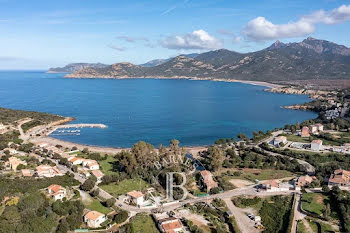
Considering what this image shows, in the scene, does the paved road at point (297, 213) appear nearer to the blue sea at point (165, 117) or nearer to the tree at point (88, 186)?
the tree at point (88, 186)

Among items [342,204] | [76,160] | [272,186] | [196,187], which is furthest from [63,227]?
[342,204]

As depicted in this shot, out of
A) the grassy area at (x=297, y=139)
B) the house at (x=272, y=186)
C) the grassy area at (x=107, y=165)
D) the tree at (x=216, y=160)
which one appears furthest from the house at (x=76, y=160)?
the grassy area at (x=297, y=139)

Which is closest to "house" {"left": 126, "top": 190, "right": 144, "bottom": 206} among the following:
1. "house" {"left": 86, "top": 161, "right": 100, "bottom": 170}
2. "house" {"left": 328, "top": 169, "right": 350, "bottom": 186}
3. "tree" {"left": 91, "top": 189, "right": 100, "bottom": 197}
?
"tree" {"left": 91, "top": 189, "right": 100, "bottom": 197}

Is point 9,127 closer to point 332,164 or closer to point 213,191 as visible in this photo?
point 213,191

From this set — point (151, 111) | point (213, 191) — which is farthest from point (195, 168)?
point (151, 111)

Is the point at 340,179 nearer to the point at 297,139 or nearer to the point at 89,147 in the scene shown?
the point at 297,139

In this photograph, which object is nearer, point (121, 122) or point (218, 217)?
point (218, 217)

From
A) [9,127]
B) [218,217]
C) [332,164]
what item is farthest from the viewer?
[9,127]
